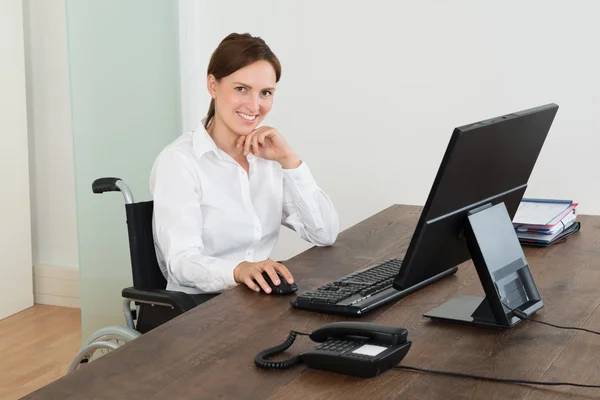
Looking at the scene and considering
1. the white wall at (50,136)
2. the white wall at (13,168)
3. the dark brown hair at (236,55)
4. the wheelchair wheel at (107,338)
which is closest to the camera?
the wheelchair wheel at (107,338)

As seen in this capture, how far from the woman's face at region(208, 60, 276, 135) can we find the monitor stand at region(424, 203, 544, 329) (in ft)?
3.03

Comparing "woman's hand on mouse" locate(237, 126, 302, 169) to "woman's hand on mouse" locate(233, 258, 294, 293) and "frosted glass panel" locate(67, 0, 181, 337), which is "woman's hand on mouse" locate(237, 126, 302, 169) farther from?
"frosted glass panel" locate(67, 0, 181, 337)

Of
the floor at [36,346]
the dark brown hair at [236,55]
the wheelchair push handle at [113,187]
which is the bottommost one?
the floor at [36,346]

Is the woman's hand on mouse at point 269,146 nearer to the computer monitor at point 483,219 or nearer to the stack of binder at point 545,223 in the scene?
the stack of binder at point 545,223

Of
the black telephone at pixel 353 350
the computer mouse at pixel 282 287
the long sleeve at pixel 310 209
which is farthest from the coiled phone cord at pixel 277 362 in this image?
the long sleeve at pixel 310 209

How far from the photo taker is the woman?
2.38 metres

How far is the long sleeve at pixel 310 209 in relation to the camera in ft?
8.32

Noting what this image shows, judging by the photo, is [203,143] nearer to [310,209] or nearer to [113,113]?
[310,209]

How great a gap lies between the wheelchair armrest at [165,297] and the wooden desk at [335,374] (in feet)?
0.75

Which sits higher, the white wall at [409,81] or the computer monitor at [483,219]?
the white wall at [409,81]

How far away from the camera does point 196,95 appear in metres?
3.83

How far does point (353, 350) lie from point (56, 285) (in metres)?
3.24

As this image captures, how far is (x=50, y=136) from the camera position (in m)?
4.36

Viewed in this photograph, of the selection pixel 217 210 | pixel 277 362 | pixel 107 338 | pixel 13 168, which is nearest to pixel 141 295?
pixel 107 338
